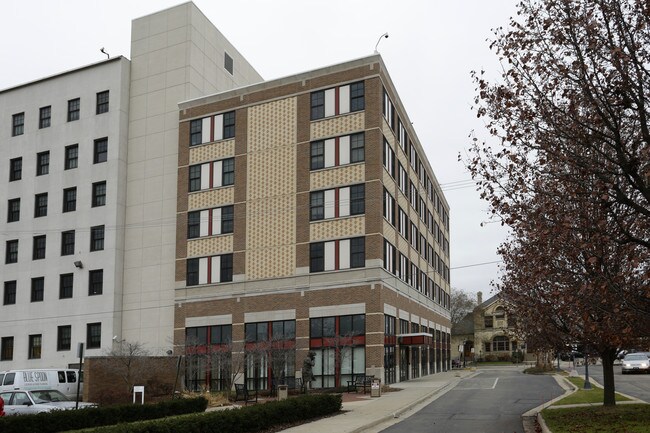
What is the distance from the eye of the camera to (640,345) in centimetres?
2122

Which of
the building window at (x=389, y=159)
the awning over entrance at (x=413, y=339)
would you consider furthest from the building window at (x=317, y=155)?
the awning over entrance at (x=413, y=339)

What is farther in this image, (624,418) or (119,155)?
(119,155)

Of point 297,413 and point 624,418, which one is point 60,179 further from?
point 624,418

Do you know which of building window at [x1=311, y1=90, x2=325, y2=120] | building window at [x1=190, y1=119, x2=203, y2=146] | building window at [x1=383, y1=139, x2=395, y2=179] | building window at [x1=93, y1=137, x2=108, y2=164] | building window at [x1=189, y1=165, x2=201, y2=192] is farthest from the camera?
building window at [x1=93, y1=137, x2=108, y2=164]

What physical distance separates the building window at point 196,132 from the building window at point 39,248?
570 inches

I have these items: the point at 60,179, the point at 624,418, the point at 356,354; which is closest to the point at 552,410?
the point at 624,418

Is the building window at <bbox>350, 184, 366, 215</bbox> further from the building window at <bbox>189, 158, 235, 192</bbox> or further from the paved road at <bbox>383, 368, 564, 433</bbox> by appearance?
the paved road at <bbox>383, 368, 564, 433</bbox>

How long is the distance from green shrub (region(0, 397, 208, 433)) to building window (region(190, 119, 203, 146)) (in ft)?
91.8

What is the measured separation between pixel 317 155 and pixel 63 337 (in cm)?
2345

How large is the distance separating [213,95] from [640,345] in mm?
36831

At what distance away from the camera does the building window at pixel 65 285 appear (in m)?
53.4

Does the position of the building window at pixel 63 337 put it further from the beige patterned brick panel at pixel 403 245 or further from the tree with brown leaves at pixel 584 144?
the tree with brown leaves at pixel 584 144

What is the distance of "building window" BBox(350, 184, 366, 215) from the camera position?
147ft

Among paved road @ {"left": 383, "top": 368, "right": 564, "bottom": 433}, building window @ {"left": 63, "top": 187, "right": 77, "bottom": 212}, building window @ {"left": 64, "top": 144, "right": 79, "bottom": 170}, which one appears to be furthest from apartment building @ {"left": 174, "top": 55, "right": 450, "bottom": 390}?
building window @ {"left": 64, "top": 144, "right": 79, "bottom": 170}
